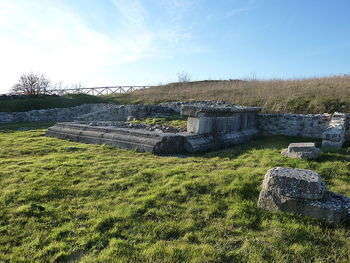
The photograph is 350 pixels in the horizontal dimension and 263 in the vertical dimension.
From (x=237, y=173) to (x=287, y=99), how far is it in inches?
328

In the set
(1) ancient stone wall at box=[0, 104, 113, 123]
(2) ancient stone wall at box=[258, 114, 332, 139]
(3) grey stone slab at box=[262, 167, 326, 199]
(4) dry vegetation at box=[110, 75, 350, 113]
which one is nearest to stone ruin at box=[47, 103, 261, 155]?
(2) ancient stone wall at box=[258, 114, 332, 139]

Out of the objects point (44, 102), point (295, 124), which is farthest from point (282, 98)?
point (44, 102)

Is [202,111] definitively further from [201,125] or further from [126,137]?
[126,137]

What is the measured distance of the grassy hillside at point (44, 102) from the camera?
20328 millimetres

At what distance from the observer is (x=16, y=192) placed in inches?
238

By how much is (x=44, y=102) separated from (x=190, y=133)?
15458mm

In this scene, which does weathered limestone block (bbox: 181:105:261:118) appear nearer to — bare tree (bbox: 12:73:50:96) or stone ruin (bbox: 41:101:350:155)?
stone ruin (bbox: 41:101:350:155)

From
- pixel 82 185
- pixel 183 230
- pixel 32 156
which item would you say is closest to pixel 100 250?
pixel 183 230

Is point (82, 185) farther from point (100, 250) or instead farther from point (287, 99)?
point (287, 99)

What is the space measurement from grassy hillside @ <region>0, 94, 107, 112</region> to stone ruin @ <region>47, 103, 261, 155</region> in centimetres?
979

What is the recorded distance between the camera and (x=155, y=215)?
5.08 metres

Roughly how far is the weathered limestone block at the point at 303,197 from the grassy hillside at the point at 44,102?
18883mm

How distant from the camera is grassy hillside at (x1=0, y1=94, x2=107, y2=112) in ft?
66.7

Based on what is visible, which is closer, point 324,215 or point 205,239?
point 205,239
